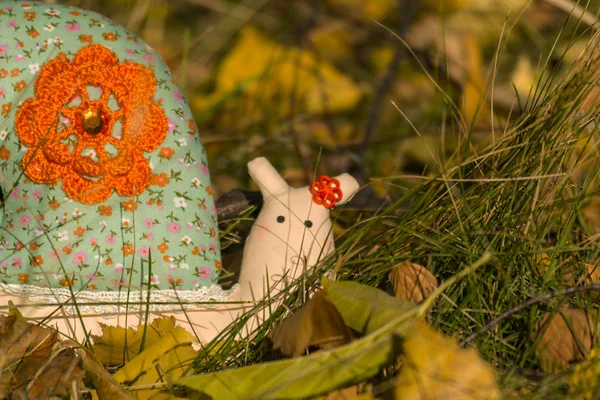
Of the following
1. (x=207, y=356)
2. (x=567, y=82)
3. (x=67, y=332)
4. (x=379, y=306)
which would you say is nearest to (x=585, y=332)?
(x=379, y=306)

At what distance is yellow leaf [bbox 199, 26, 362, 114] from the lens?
248 centimetres

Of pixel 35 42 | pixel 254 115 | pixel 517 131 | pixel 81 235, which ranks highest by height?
pixel 517 131

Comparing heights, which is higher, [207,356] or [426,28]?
[426,28]

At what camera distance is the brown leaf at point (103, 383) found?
92 cm

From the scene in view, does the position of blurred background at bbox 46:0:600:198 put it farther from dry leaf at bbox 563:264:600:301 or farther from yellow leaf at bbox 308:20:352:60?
dry leaf at bbox 563:264:600:301

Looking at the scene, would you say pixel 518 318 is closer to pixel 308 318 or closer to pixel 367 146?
pixel 308 318

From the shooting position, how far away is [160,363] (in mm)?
1016

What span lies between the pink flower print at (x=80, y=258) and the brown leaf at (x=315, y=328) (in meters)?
0.35

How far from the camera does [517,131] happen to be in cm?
114

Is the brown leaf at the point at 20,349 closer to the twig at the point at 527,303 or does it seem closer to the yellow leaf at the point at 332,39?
the twig at the point at 527,303

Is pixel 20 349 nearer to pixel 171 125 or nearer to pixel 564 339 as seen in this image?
pixel 171 125

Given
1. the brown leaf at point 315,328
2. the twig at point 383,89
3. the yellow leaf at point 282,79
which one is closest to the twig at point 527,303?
the brown leaf at point 315,328

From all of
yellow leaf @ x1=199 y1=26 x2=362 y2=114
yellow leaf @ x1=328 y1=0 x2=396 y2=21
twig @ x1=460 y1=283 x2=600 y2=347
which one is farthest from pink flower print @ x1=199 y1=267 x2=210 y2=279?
yellow leaf @ x1=328 y1=0 x2=396 y2=21

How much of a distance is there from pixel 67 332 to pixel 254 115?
1.41 m
